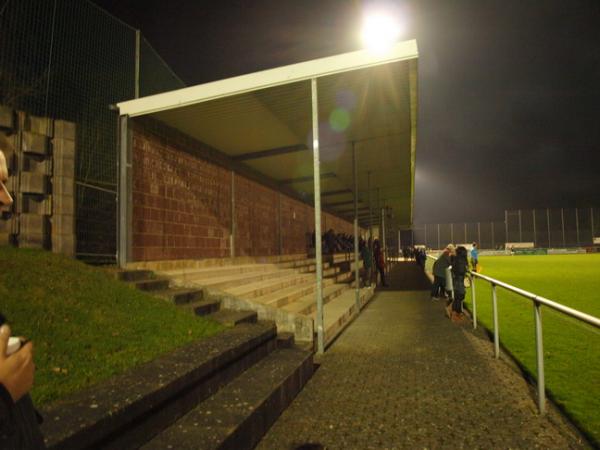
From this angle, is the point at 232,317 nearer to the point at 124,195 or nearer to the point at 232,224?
the point at 124,195

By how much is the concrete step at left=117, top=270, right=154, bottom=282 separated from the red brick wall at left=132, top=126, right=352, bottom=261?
65 centimetres

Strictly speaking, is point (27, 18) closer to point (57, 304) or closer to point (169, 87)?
point (169, 87)

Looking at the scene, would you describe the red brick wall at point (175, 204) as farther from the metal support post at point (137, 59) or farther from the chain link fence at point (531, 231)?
the chain link fence at point (531, 231)

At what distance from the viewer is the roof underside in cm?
648

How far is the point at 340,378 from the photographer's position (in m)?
4.74

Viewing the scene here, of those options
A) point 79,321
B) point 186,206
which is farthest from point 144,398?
point 186,206

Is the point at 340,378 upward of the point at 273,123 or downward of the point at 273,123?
downward

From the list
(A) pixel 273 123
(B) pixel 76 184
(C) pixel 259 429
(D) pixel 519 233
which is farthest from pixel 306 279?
(D) pixel 519 233

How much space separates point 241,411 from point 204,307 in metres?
2.70

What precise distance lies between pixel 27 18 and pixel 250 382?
6.65 m

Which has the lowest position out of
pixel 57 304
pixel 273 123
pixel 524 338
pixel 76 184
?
pixel 524 338

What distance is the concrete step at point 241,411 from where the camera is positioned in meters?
2.71

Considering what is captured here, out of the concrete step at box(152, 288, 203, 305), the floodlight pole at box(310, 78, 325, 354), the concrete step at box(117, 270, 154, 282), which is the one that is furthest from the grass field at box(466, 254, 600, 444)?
the concrete step at box(117, 270, 154, 282)

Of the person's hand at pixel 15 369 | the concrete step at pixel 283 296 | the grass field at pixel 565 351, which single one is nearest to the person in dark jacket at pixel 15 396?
the person's hand at pixel 15 369
